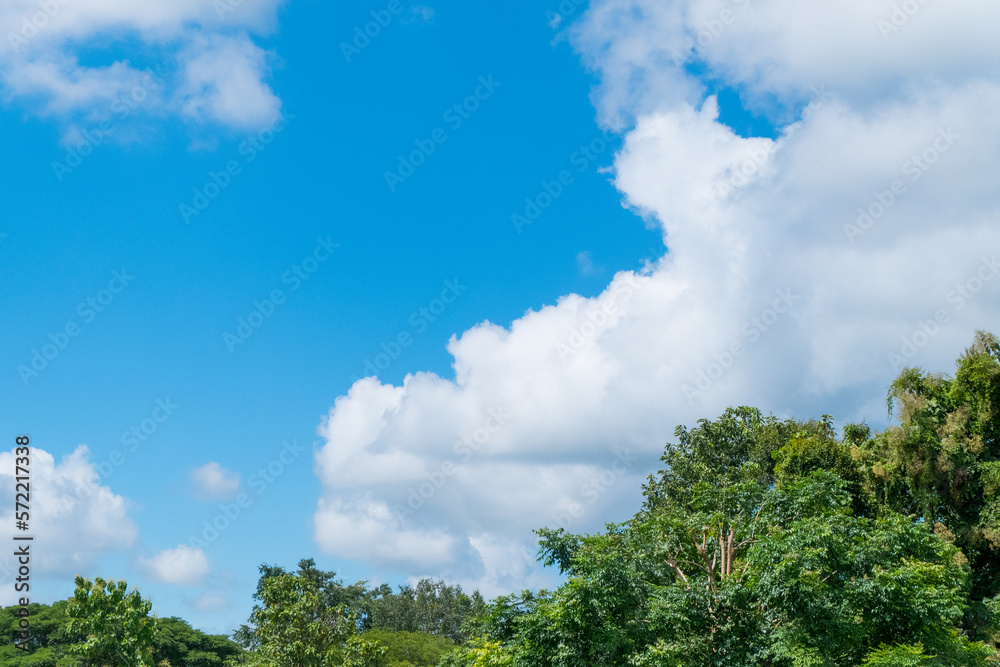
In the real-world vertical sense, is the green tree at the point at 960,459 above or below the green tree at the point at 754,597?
above

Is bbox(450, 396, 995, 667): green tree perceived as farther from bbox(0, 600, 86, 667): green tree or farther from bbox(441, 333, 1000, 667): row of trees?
bbox(0, 600, 86, 667): green tree

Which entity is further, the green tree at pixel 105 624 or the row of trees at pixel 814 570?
the green tree at pixel 105 624

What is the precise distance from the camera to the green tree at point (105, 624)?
108 feet

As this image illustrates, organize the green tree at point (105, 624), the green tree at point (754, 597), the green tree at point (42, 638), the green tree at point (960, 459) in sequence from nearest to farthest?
the green tree at point (754, 597) → the green tree at point (960, 459) → the green tree at point (105, 624) → the green tree at point (42, 638)

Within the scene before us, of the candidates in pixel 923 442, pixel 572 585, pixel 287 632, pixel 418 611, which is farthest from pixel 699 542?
pixel 418 611

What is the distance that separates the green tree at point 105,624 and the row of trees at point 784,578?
0.23ft

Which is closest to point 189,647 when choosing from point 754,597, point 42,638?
point 42,638

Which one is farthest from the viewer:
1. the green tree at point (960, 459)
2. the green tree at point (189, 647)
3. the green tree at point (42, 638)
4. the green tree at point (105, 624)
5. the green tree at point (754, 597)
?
the green tree at point (189, 647)

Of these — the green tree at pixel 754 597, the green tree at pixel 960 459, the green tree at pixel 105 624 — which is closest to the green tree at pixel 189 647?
the green tree at pixel 105 624

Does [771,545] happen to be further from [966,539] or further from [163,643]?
[163,643]

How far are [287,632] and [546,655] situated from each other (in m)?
15.0

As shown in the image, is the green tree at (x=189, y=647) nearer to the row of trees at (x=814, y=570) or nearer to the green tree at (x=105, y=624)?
the green tree at (x=105, y=624)

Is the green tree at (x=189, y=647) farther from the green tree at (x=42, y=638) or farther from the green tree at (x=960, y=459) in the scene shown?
the green tree at (x=960, y=459)

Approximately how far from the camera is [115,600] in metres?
33.6
